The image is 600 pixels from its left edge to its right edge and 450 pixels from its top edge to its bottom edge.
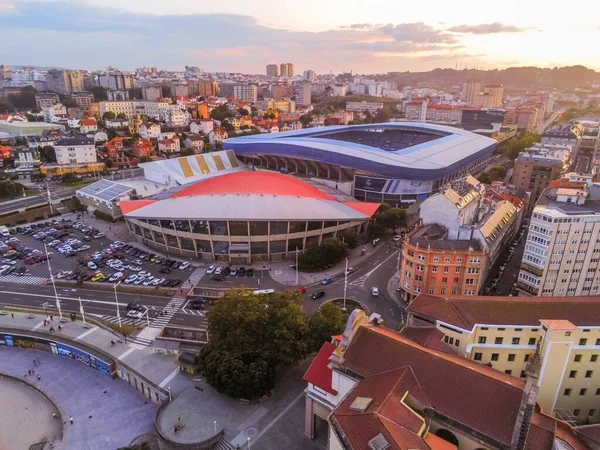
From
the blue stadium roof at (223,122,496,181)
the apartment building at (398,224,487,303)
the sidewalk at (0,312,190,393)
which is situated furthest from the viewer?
the blue stadium roof at (223,122,496,181)

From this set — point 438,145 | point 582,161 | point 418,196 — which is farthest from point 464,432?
point 582,161

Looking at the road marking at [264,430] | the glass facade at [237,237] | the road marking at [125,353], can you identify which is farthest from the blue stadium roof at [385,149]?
the road marking at [125,353]

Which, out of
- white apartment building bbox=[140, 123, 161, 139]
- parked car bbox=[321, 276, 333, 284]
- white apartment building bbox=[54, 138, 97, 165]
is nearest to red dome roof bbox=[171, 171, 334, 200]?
parked car bbox=[321, 276, 333, 284]

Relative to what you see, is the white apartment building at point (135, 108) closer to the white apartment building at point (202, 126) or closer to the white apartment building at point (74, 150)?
the white apartment building at point (202, 126)

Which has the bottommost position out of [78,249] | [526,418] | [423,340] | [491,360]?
[78,249]

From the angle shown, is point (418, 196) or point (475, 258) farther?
point (418, 196)

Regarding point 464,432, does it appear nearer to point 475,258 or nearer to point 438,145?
point 475,258

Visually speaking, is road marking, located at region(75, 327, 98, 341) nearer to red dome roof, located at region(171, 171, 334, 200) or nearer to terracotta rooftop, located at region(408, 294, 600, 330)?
red dome roof, located at region(171, 171, 334, 200)
